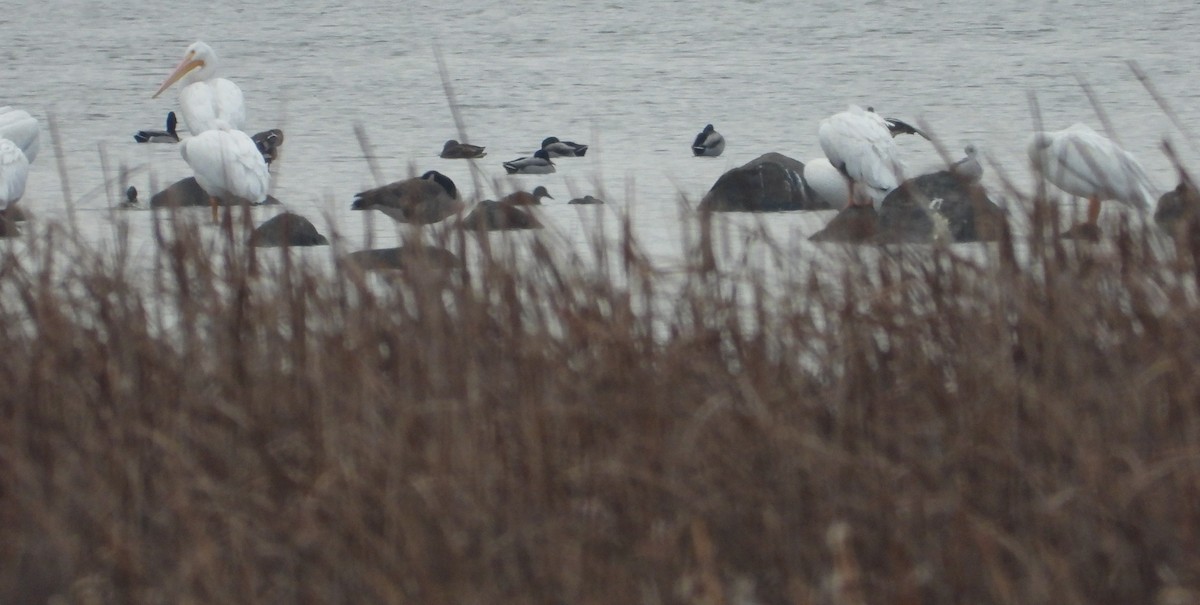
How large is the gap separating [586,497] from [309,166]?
885cm

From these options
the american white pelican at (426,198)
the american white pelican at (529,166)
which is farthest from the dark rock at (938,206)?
the american white pelican at (529,166)

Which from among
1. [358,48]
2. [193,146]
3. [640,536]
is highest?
[640,536]

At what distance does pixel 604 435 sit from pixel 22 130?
7617 millimetres

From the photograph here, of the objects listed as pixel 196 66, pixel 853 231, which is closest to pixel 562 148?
pixel 196 66

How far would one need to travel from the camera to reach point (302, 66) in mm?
20625

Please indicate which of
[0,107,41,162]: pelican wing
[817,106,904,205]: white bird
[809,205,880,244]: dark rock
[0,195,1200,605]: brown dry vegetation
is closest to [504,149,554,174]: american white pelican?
[817,106,904,205]: white bird

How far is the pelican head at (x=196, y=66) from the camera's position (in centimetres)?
1333

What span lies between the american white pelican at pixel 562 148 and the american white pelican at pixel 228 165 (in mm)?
2900

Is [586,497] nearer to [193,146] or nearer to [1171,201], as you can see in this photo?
[1171,201]

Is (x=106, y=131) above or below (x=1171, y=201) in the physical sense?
below

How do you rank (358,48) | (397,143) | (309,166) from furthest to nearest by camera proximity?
(358,48)
(397,143)
(309,166)

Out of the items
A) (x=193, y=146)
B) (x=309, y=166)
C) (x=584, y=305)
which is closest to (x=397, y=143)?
(x=309, y=166)

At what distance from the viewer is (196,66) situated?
13.6 m

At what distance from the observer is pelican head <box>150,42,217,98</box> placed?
13.3m
